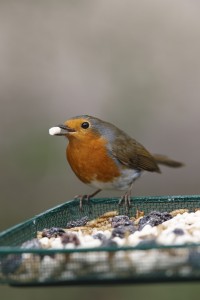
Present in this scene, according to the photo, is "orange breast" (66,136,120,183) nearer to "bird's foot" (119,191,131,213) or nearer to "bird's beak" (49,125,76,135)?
"bird's beak" (49,125,76,135)

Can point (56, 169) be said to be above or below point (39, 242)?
above

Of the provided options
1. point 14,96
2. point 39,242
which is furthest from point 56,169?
point 39,242

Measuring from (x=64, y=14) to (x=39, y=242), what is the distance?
5492 mm

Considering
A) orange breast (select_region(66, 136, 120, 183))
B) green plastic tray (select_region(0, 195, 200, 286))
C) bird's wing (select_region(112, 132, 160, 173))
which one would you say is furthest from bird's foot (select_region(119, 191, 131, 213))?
green plastic tray (select_region(0, 195, 200, 286))

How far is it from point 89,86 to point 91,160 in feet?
13.2

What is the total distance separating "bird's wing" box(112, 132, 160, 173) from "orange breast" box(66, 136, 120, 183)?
0.11 meters

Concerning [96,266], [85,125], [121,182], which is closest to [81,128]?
[85,125]

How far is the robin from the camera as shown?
6.80m

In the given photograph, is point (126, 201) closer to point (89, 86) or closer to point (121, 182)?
point (121, 182)

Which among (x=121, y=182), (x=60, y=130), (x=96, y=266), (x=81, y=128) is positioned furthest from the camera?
(x=121, y=182)

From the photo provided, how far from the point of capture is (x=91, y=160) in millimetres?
6895

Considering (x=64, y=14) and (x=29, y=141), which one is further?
(x=64, y=14)

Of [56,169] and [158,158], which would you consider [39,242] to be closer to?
[158,158]

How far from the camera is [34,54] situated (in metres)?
9.96
